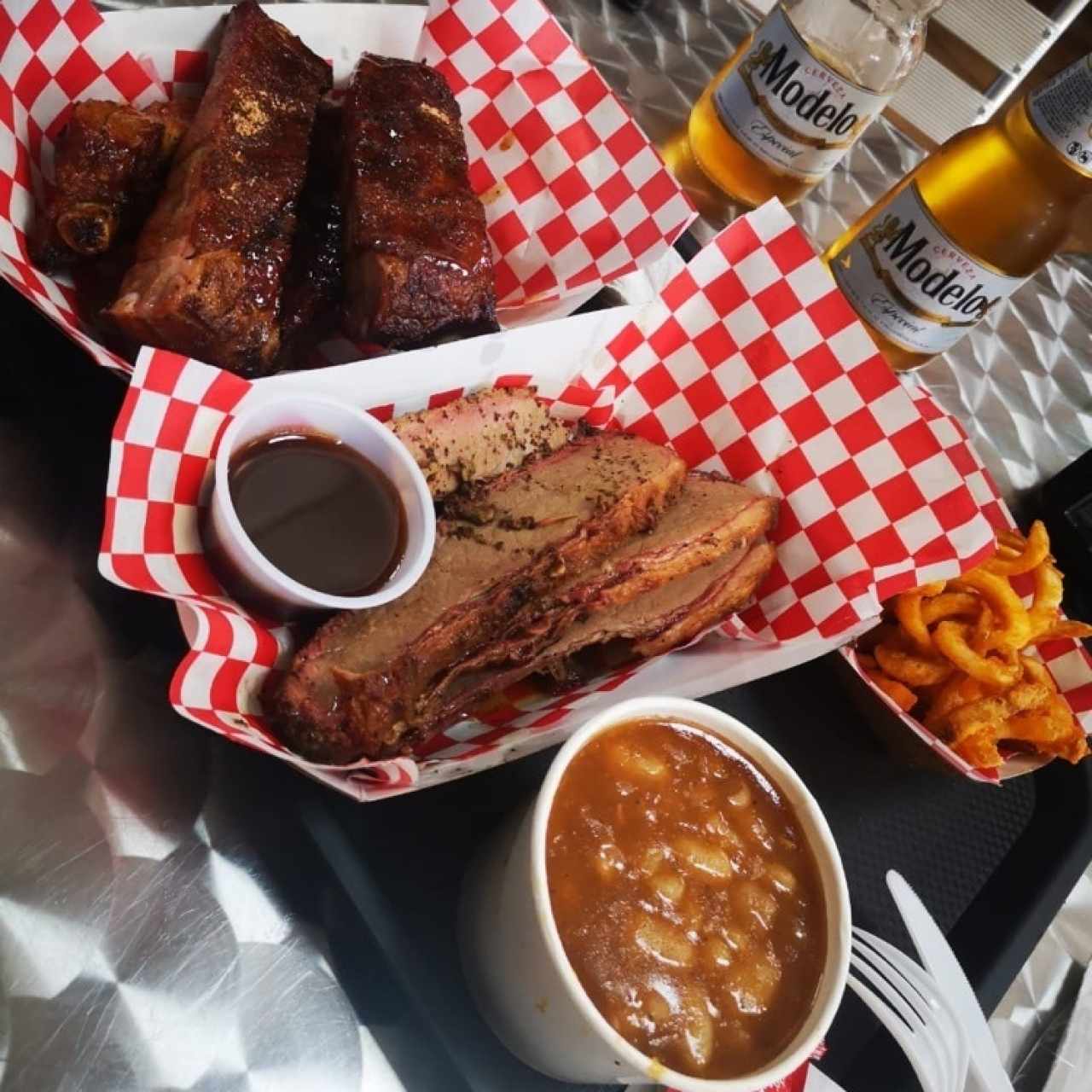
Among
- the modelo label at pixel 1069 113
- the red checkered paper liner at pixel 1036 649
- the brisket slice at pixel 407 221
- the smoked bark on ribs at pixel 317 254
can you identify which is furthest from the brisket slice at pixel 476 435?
the modelo label at pixel 1069 113

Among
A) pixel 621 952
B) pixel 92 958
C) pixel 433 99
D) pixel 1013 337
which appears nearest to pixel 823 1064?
pixel 621 952

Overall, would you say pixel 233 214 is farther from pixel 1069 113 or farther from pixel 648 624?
pixel 1069 113

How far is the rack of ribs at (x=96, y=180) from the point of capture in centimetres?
143

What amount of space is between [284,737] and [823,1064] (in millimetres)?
988

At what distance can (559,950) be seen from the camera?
3.59 ft

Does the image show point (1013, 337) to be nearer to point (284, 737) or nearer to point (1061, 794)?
point (1061, 794)

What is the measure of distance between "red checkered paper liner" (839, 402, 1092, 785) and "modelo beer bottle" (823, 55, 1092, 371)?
0.22m

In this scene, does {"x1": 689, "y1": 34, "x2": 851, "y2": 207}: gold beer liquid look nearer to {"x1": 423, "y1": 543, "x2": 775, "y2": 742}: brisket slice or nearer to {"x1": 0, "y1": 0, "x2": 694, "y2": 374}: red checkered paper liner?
{"x1": 0, "y1": 0, "x2": 694, "y2": 374}: red checkered paper liner

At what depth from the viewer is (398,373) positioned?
59.9 inches

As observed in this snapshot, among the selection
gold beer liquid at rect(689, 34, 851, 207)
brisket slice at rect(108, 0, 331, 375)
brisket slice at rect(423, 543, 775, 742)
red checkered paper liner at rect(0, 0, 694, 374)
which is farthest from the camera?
gold beer liquid at rect(689, 34, 851, 207)

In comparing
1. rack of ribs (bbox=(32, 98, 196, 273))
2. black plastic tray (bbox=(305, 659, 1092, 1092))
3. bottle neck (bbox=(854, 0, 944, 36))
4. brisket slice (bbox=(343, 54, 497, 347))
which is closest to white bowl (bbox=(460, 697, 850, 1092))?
black plastic tray (bbox=(305, 659, 1092, 1092))

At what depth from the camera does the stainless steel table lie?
1.15 meters

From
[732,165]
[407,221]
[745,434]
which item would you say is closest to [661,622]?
[745,434]

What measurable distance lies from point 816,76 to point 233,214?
48.6 inches
